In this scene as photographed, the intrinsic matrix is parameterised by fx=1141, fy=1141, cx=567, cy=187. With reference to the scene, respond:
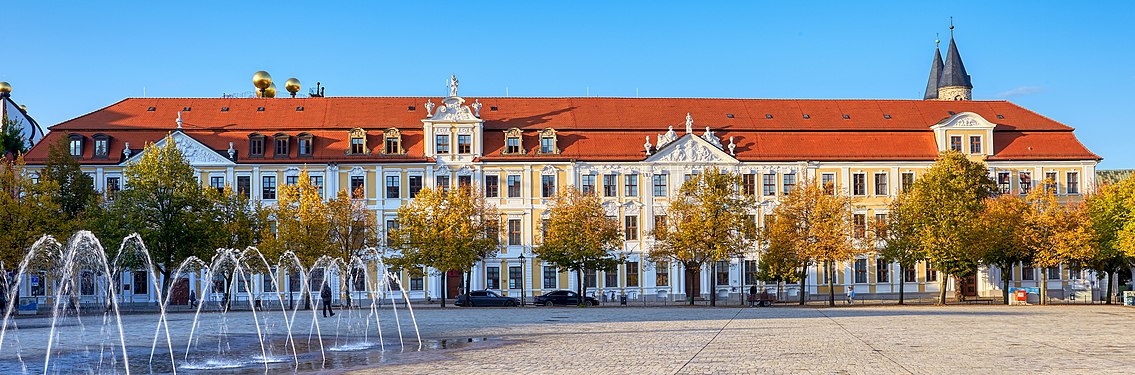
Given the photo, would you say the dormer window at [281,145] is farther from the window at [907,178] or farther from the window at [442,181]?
the window at [907,178]

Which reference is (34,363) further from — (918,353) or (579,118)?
(579,118)

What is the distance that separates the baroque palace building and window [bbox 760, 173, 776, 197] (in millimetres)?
92

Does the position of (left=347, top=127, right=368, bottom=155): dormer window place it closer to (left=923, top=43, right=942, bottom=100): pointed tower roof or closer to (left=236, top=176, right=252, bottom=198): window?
(left=236, top=176, right=252, bottom=198): window

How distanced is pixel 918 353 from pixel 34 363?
73.0 feet

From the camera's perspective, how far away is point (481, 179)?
72875mm

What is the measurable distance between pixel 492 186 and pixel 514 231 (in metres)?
3.22

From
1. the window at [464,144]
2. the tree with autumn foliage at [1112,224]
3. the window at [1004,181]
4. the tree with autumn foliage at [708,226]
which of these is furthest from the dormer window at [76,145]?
the tree with autumn foliage at [1112,224]

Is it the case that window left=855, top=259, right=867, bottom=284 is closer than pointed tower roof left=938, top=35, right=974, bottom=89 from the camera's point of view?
Yes

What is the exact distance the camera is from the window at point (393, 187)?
72.5 metres

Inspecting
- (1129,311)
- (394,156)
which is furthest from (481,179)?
(1129,311)

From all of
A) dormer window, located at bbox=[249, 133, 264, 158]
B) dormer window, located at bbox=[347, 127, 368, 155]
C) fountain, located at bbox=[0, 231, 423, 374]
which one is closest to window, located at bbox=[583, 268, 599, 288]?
fountain, located at bbox=[0, 231, 423, 374]

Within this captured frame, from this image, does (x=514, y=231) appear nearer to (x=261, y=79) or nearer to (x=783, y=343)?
(x=261, y=79)

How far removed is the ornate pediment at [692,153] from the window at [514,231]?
9396 millimetres

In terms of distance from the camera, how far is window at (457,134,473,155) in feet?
240
